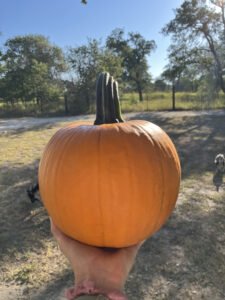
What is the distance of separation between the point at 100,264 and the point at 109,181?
0.31m

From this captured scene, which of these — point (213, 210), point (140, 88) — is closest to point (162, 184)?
point (213, 210)

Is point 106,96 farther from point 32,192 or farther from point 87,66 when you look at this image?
point 87,66

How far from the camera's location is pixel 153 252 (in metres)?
2.98

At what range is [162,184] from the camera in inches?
50.2

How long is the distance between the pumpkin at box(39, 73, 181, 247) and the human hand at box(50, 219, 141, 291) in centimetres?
8

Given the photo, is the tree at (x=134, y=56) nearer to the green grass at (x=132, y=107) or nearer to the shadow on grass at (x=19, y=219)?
the green grass at (x=132, y=107)

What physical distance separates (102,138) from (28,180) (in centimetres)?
414

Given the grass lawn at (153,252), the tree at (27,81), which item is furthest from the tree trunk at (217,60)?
the grass lawn at (153,252)

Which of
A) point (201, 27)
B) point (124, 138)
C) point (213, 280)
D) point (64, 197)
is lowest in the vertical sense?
point (213, 280)

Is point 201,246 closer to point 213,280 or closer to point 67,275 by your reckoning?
point 213,280

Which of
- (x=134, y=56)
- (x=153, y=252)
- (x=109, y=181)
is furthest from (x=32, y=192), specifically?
(x=134, y=56)

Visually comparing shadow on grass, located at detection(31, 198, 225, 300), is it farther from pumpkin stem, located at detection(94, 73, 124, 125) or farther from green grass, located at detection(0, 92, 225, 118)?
green grass, located at detection(0, 92, 225, 118)

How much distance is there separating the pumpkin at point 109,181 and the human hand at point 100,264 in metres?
0.08

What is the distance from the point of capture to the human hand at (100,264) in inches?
38.3
